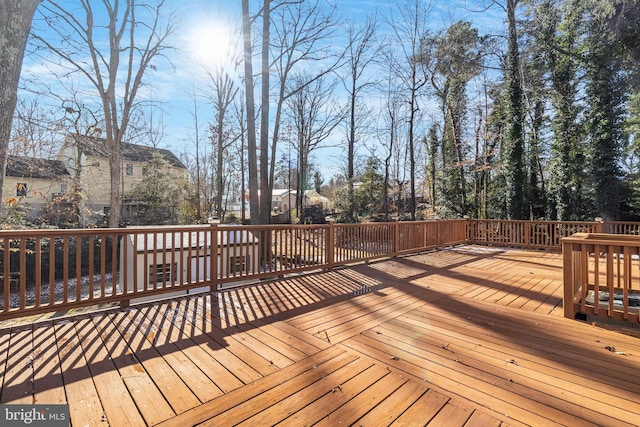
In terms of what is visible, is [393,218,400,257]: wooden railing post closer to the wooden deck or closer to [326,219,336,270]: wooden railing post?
[326,219,336,270]: wooden railing post

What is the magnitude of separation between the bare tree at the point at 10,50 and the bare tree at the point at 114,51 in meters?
7.03

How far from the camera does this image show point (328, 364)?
2000 millimetres

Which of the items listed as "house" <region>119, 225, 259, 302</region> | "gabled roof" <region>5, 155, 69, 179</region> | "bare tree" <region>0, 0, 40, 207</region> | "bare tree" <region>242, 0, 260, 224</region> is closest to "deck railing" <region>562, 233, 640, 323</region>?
"house" <region>119, 225, 259, 302</region>

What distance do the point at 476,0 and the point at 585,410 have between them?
13877mm

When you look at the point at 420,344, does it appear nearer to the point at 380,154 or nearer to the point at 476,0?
the point at 476,0

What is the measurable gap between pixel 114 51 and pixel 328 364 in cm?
1150

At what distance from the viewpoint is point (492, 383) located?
1.80 meters

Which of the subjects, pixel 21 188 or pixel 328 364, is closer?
pixel 328 364

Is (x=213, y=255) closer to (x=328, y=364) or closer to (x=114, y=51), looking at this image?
(x=328, y=364)

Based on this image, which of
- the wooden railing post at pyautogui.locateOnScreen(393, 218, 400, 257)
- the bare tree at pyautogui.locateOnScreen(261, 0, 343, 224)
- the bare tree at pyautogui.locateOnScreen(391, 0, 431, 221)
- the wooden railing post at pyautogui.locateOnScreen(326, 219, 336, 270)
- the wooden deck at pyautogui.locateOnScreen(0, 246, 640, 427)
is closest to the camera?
the wooden deck at pyautogui.locateOnScreen(0, 246, 640, 427)

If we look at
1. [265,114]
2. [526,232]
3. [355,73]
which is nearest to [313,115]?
[355,73]

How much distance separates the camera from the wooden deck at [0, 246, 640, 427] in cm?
154

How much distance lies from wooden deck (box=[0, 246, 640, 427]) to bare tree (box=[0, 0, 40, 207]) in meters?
1.82

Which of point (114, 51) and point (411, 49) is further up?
point (411, 49)
